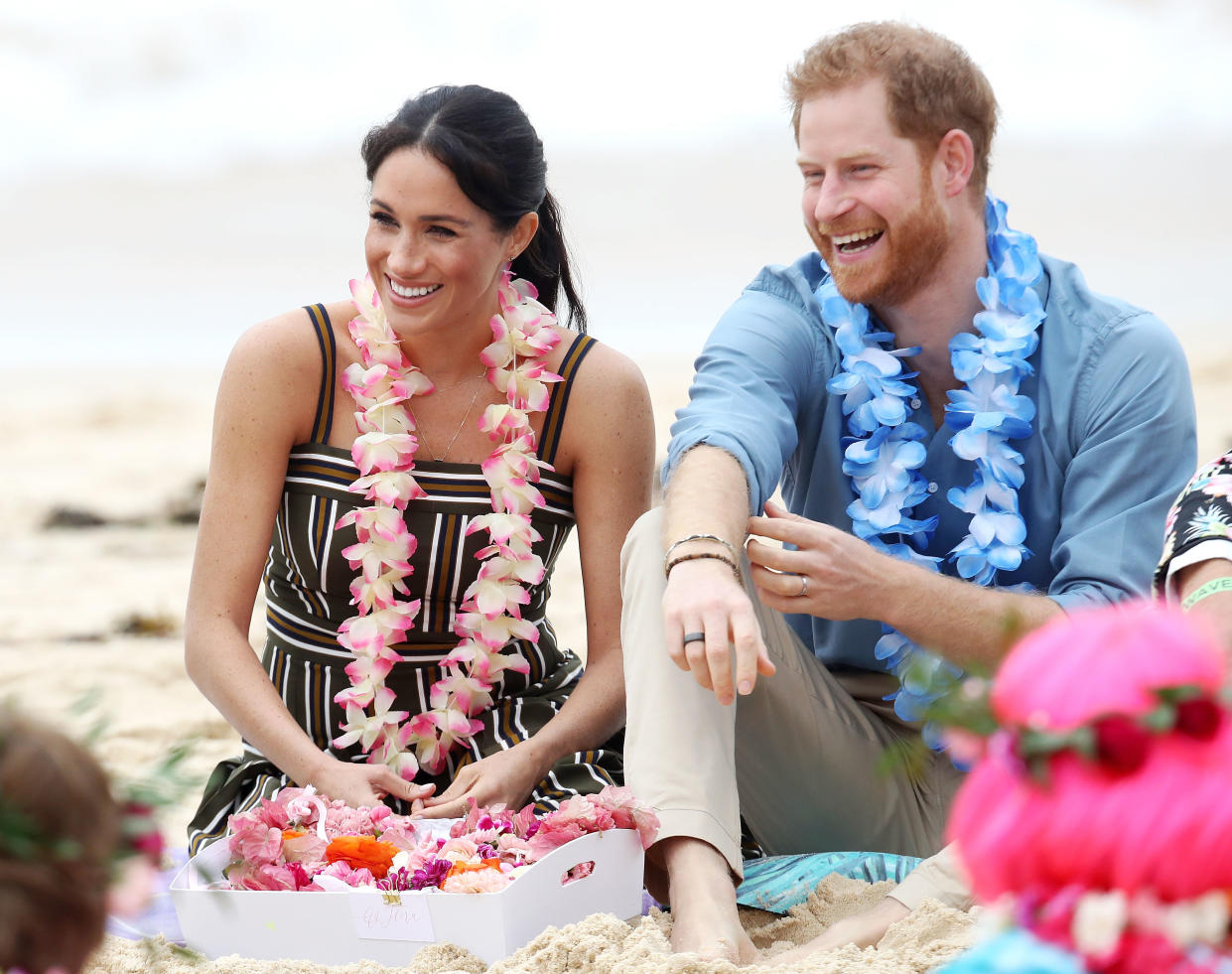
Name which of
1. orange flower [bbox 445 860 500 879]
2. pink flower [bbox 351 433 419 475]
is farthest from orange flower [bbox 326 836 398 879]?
pink flower [bbox 351 433 419 475]

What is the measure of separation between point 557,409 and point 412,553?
1.46 ft

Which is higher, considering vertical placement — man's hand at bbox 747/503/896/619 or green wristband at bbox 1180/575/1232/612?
green wristband at bbox 1180/575/1232/612

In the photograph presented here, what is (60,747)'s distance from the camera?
37.1 inches

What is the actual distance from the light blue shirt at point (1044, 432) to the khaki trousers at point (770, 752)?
207mm

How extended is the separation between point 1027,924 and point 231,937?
176 cm

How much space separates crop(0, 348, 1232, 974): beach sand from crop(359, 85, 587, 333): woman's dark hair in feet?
4.18

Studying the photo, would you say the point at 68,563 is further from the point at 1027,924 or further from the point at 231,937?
the point at 1027,924

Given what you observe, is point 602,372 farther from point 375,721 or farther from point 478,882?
point 478,882

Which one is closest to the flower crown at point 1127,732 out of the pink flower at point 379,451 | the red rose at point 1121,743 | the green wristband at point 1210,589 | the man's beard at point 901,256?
the red rose at point 1121,743

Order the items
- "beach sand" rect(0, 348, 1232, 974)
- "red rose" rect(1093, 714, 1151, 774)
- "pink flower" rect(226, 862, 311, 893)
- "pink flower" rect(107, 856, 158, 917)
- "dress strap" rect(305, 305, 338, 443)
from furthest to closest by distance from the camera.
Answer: "dress strap" rect(305, 305, 338, 443) → "pink flower" rect(226, 862, 311, 893) → "beach sand" rect(0, 348, 1232, 974) → "pink flower" rect(107, 856, 158, 917) → "red rose" rect(1093, 714, 1151, 774)

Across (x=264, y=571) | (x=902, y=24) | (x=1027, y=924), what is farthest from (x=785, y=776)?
(x=1027, y=924)

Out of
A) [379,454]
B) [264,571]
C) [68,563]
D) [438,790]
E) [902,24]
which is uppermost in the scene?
[902,24]

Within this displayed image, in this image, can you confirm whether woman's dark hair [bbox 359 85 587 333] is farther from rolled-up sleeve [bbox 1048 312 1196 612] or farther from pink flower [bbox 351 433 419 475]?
rolled-up sleeve [bbox 1048 312 1196 612]

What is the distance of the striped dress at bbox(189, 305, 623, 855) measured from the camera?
296cm
